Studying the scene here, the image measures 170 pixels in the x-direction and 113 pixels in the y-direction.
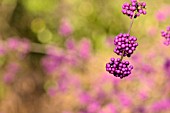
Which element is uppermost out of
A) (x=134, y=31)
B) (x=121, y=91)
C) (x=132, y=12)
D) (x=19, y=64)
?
(x=134, y=31)

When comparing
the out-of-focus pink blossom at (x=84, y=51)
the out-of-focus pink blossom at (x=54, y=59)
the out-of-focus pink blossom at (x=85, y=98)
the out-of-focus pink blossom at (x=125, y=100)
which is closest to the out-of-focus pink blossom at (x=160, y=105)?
the out-of-focus pink blossom at (x=125, y=100)

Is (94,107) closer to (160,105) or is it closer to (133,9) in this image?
(160,105)

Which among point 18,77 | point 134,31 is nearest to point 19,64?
point 18,77

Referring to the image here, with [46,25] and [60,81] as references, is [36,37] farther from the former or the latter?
[60,81]

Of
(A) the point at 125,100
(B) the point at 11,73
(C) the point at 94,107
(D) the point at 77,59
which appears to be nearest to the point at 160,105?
(A) the point at 125,100

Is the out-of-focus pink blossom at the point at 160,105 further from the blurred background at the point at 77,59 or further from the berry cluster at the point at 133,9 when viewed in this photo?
the berry cluster at the point at 133,9

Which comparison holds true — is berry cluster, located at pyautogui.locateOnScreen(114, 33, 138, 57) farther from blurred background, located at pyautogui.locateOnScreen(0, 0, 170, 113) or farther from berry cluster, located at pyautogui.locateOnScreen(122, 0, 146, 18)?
blurred background, located at pyautogui.locateOnScreen(0, 0, 170, 113)
